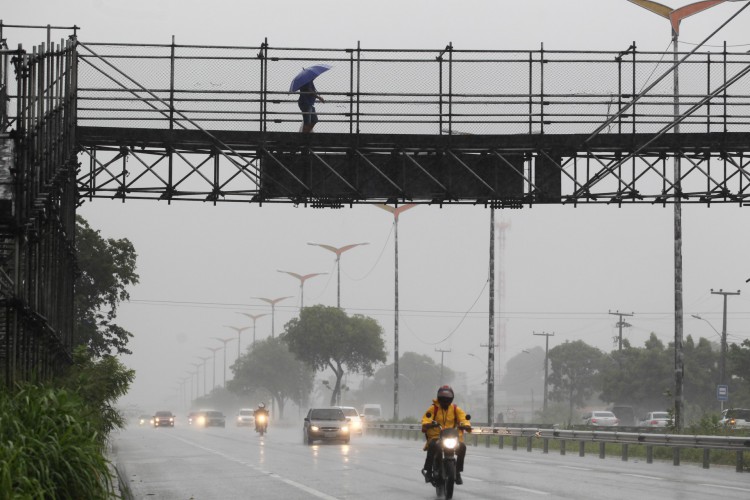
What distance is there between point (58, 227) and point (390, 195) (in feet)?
25.1

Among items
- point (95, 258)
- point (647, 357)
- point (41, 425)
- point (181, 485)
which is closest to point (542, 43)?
point (181, 485)

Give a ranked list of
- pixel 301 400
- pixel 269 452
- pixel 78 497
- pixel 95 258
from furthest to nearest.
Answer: pixel 301 400
pixel 95 258
pixel 269 452
pixel 78 497

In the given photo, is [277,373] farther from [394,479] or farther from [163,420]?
[394,479]

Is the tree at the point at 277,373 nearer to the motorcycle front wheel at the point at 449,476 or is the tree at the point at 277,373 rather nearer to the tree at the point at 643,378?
the tree at the point at 643,378

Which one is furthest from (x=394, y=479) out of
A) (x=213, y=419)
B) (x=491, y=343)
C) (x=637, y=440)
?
(x=213, y=419)

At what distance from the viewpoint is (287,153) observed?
3288 cm

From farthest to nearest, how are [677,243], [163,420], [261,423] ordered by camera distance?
[163,420] → [261,423] → [677,243]

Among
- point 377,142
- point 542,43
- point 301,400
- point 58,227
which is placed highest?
point 542,43

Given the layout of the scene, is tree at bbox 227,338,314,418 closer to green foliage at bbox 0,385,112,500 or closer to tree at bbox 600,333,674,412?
tree at bbox 600,333,674,412

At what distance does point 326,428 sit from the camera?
52.7 m

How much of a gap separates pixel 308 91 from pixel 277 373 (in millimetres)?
143489

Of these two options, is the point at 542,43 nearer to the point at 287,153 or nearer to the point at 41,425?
the point at 287,153

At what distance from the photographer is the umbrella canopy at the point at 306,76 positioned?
32469mm

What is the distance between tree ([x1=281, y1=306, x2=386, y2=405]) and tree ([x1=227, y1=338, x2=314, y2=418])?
4674 centimetres
